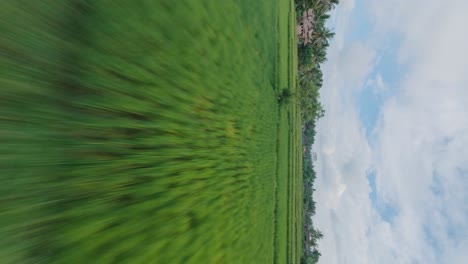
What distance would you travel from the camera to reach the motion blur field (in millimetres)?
1914

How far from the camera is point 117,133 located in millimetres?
2719

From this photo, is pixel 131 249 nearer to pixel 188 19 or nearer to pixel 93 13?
pixel 93 13

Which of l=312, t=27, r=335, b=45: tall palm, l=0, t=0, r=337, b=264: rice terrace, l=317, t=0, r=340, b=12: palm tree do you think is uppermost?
l=317, t=0, r=340, b=12: palm tree

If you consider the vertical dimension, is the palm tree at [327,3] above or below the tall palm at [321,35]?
above

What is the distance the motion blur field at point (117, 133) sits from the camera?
1914 mm

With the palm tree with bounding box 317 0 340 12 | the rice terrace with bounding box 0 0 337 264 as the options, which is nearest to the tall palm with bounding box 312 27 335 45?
the palm tree with bounding box 317 0 340 12

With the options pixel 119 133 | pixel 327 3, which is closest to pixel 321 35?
pixel 327 3

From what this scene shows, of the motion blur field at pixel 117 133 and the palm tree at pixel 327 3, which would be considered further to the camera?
the palm tree at pixel 327 3

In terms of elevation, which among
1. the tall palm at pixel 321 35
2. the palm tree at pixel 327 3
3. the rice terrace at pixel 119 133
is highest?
the palm tree at pixel 327 3

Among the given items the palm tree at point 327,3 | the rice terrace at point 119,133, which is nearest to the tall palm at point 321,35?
the palm tree at point 327,3

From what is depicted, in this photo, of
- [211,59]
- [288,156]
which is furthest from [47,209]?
[288,156]

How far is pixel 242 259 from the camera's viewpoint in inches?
232

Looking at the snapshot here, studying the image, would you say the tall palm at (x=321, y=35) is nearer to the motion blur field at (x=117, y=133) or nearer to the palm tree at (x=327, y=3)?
the palm tree at (x=327, y=3)

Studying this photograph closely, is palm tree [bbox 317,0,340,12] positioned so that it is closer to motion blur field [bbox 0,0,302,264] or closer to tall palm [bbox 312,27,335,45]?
tall palm [bbox 312,27,335,45]
